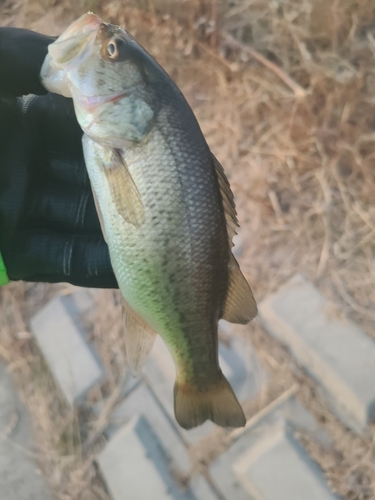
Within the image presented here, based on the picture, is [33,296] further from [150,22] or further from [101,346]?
[150,22]

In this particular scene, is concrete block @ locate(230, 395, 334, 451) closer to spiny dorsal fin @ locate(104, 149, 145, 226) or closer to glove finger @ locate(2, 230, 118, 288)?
glove finger @ locate(2, 230, 118, 288)

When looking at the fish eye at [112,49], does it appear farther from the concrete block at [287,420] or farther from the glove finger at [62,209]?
the concrete block at [287,420]

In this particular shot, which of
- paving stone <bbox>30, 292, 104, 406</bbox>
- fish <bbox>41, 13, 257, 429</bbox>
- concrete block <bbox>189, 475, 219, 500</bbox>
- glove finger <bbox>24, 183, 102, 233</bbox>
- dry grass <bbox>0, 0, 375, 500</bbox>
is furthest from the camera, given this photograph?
paving stone <bbox>30, 292, 104, 406</bbox>

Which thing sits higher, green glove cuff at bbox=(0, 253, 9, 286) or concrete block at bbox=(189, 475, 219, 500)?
green glove cuff at bbox=(0, 253, 9, 286)

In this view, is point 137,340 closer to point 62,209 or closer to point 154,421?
point 62,209

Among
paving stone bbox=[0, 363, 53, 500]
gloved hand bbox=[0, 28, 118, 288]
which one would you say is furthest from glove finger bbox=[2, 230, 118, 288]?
paving stone bbox=[0, 363, 53, 500]

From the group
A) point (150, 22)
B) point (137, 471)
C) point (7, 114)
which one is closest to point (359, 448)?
point (137, 471)

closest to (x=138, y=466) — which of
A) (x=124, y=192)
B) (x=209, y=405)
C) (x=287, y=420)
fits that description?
(x=287, y=420)

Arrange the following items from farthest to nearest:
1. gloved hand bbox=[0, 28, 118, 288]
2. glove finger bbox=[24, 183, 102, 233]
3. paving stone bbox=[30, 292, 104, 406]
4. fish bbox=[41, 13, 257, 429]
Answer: paving stone bbox=[30, 292, 104, 406], glove finger bbox=[24, 183, 102, 233], gloved hand bbox=[0, 28, 118, 288], fish bbox=[41, 13, 257, 429]
